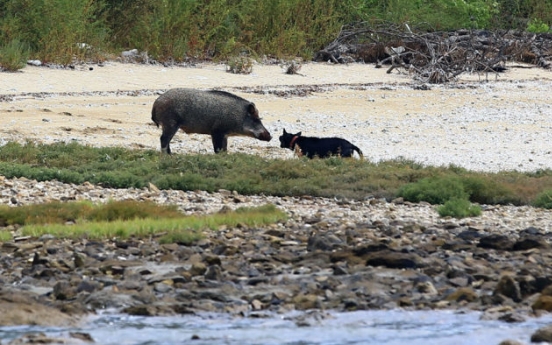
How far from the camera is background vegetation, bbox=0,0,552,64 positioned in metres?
28.9

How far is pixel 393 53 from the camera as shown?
35062mm

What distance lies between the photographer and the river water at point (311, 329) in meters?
9.29

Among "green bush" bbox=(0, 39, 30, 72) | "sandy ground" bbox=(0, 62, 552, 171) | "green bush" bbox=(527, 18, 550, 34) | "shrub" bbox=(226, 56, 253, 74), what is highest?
"green bush" bbox=(527, 18, 550, 34)

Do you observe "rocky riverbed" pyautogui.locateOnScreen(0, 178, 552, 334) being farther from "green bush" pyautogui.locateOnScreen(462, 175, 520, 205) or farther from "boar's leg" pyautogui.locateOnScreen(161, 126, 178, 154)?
"boar's leg" pyautogui.locateOnScreen(161, 126, 178, 154)

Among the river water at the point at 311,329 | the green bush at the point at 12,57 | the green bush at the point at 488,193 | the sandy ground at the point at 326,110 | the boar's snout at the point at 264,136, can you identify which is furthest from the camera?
the green bush at the point at 12,57

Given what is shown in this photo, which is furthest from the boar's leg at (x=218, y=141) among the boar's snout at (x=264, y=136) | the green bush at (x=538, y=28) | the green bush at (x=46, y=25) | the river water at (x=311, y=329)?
the green bush at (x=538, y=28)

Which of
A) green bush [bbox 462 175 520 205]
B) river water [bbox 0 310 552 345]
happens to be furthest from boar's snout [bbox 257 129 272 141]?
river water [bbox 0 310 552 345]

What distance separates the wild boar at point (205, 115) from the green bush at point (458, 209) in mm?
6251

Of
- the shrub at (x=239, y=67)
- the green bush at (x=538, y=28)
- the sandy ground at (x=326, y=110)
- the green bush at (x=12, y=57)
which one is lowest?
the sandy ground at (x=326, y=110)

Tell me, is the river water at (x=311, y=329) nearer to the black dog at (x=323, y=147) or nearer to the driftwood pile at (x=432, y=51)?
the black dog at (x=323, y=147)

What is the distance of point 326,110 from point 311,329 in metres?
17.4

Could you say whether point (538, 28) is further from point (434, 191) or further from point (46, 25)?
point (434, 191)

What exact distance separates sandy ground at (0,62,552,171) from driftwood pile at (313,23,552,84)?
24.6 inches

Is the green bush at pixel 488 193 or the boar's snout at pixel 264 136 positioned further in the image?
the boar's snout at pixel 264 136
